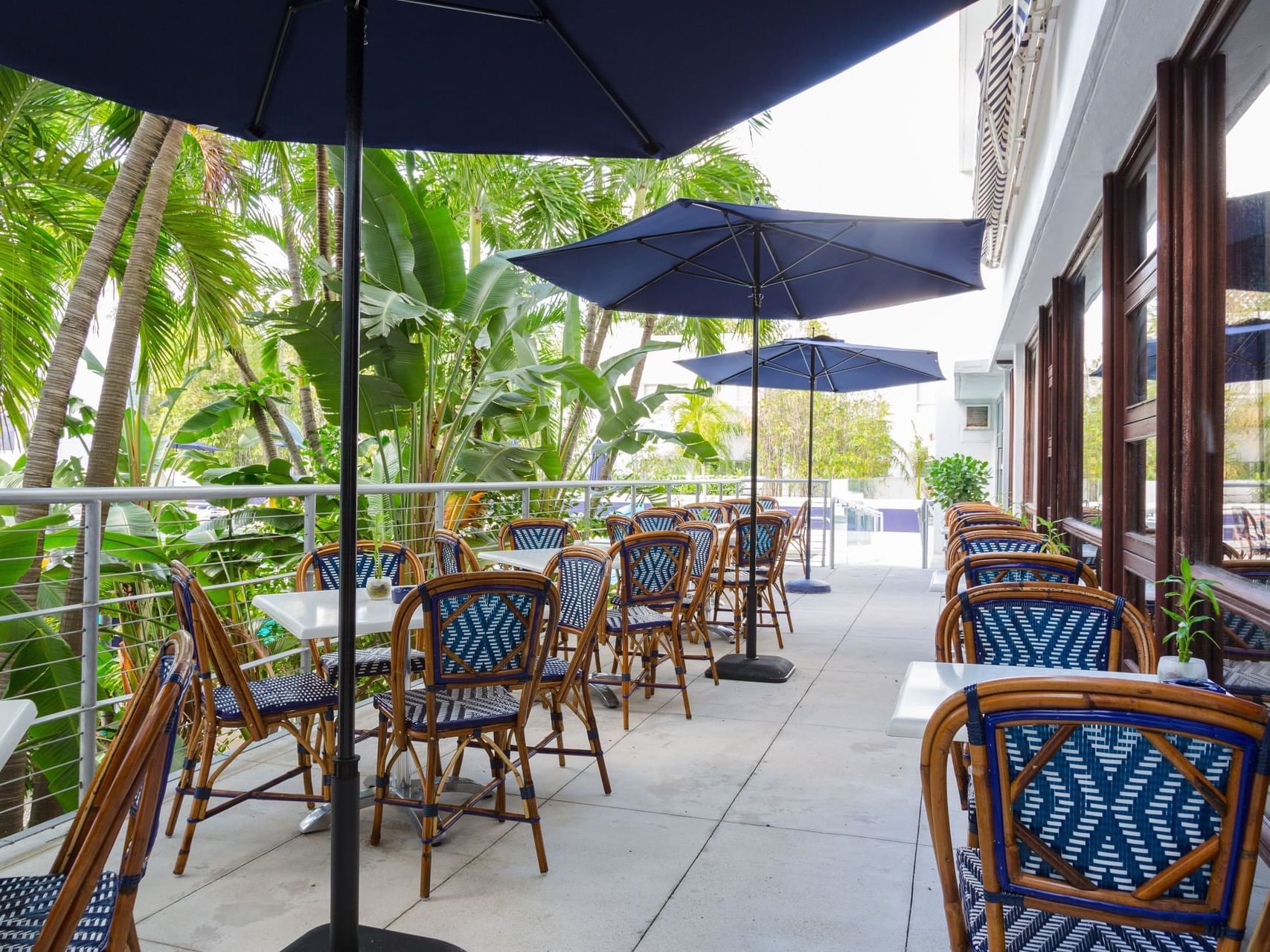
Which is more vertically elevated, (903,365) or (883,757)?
(903,365)

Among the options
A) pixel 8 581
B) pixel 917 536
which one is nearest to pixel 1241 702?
pixel 8 581

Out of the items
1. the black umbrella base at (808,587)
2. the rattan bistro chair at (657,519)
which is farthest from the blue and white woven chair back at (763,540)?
the black umbrella base at (808,587)

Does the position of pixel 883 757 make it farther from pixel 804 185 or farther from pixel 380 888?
pixel 804 185

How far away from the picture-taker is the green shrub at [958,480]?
10398mm

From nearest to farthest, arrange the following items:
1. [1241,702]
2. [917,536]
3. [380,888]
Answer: [1241,702]
[380,888]
[917,536]

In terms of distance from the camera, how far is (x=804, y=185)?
46750 mm

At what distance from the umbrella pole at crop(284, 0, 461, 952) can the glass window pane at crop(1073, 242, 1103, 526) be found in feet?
13.9

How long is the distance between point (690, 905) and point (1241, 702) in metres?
1.78

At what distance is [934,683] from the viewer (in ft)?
7.21

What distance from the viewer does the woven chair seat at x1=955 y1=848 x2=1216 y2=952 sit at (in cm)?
151

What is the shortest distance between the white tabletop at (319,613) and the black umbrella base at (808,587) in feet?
20.1

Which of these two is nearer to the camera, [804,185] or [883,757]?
[883,757]

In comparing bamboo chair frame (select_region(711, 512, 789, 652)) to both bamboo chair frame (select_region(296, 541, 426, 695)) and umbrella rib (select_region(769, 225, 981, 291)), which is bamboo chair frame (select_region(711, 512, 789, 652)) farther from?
bamboo chair frame (select_region(296, 541, 426, 695))

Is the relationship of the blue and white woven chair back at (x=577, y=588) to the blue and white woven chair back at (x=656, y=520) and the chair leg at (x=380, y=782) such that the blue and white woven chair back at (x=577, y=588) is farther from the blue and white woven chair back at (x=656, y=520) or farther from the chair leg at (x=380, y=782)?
the blue and white woven chair back at (x=656, y=520)
